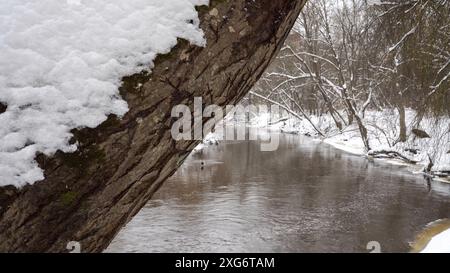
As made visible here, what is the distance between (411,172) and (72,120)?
13.5 metres

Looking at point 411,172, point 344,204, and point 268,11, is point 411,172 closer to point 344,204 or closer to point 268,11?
point 344,204

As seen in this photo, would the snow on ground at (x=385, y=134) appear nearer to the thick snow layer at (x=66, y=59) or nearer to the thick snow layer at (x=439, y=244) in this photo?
the thick snow layer at (x=439, y=244)

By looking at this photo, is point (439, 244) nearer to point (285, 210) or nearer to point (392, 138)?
point (285, 210)

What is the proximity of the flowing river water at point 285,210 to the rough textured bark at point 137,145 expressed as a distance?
5.82m

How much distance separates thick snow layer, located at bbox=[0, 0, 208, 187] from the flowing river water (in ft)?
19.5

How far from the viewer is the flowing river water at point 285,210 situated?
686 centimetres

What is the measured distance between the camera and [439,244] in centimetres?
598

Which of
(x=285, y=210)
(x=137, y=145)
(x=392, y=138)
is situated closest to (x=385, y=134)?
(x=392, y=138)

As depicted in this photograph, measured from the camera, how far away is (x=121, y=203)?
0.98 meters

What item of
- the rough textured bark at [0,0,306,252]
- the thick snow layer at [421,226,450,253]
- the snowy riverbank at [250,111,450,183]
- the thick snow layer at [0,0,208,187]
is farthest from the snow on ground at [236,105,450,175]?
the thick snow layer at [0,0,208,187]

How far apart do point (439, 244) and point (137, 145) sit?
6.55m

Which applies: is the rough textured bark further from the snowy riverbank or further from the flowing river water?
the snowy riverbank

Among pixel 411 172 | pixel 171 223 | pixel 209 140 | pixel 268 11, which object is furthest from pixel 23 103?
pixel 209 140

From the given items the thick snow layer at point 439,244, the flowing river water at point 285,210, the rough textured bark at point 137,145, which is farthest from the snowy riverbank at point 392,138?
the rough textured bark at point 137,145
